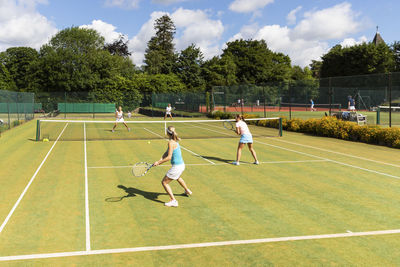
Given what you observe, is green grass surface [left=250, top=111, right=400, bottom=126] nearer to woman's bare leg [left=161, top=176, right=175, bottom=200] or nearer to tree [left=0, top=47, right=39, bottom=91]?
woman's bare leg [left=161, top=176, right=175, bottom=200]

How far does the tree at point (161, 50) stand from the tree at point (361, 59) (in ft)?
112

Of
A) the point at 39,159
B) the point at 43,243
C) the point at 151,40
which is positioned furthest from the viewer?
the point at 151,40

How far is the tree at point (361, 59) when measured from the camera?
213ft

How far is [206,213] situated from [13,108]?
94.4 ft

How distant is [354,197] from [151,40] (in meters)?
96.5

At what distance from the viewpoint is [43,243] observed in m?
6.14

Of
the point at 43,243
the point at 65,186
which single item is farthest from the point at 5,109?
the point at 43,243

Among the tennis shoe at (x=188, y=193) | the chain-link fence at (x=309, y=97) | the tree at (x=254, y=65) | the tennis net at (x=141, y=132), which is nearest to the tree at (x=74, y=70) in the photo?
the chain-link fence at (x=309, y=97)

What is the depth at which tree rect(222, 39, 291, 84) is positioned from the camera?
88688mm

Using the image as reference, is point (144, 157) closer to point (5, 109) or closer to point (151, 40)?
point (5, 109)

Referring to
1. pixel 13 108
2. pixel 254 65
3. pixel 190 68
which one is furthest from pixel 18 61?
pixel 13 108

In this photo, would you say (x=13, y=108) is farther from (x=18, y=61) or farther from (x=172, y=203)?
(x=18, y=61)

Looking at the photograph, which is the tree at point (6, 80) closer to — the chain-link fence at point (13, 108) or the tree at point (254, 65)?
the chain-link fence at point (13, 108)

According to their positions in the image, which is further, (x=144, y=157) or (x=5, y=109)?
(x=5, y=109)
